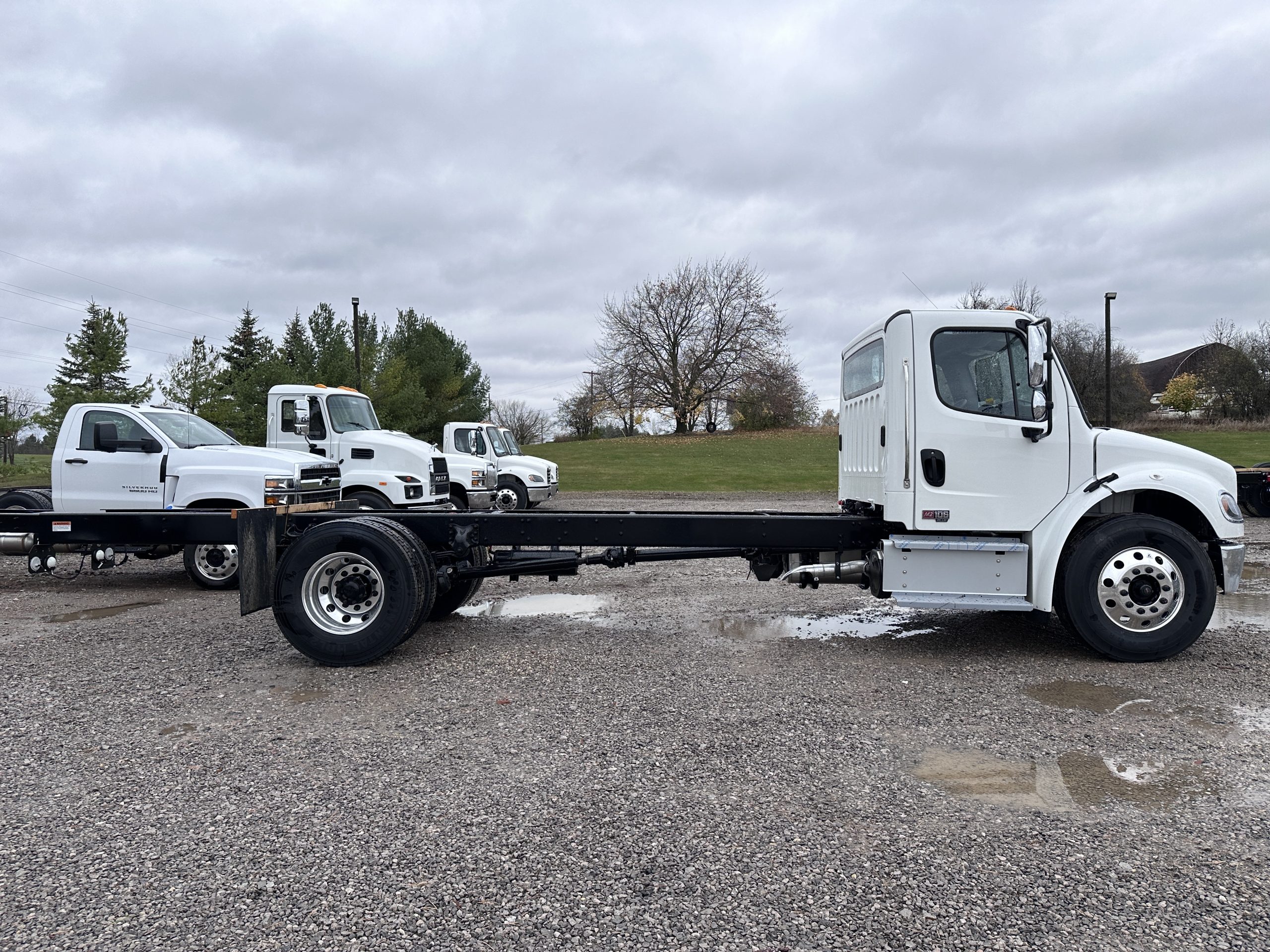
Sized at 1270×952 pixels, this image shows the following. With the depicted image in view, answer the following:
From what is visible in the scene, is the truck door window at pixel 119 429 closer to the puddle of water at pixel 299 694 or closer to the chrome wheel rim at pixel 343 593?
the chrome wheel rim at pixel 343 593

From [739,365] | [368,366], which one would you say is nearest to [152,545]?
[368,366]

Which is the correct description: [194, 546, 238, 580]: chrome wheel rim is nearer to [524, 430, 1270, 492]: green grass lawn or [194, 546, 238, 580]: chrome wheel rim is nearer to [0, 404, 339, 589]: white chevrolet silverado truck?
[0, 404, 339, 589]: white chevrolet silverado truck

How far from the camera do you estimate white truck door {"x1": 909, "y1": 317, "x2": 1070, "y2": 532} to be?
19.2ft

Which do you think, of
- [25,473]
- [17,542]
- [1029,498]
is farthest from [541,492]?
[25,473]

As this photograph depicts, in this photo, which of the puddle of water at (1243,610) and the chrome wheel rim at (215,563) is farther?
the chrome wheel rim at (215,563)

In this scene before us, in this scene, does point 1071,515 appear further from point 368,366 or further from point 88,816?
point 368,366

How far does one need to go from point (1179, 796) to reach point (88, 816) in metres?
4.65

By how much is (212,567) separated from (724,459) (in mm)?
30306

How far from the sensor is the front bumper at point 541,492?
19172 millimetres

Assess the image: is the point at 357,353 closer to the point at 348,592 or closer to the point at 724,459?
the point at 724,459

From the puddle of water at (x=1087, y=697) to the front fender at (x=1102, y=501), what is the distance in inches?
24.8

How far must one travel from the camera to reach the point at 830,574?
6391 millimetres

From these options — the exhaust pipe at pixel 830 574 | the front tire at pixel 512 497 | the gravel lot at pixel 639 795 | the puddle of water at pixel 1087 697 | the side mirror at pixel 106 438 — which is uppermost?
the side mirror at pixel 106 438

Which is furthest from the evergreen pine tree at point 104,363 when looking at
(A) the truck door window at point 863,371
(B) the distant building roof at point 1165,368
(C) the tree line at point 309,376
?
(B) the distant building roof at point 1165,368
